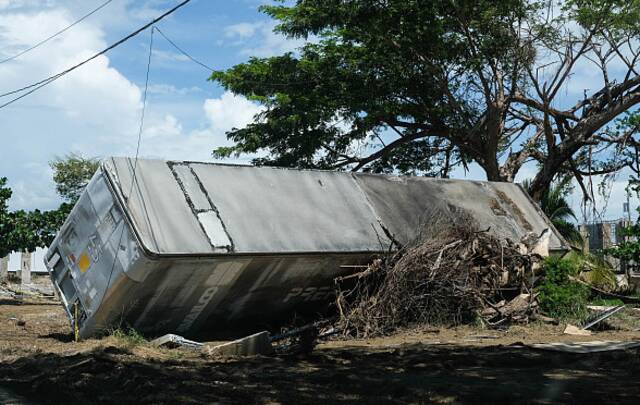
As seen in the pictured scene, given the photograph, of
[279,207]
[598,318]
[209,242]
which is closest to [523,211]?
[598,318]

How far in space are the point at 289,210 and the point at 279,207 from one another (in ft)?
0.56

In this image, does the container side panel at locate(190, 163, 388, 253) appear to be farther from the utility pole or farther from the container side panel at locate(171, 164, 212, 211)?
the utility pole

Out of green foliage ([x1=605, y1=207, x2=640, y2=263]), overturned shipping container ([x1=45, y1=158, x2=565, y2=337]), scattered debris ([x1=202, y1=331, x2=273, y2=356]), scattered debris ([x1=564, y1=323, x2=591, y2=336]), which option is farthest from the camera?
green foliage ([x1=605, y1=207, x2=640, y2=263])

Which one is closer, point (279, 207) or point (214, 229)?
point (214, 229)

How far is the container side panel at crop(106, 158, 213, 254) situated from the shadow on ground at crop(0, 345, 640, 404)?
159 centimetres

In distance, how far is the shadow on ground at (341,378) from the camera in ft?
21.3

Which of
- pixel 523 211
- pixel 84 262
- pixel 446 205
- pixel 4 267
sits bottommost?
pixel 84 262

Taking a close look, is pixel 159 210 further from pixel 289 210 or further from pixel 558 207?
pixel 558 207

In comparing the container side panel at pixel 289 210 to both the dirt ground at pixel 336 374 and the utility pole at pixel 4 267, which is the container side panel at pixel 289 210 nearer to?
the dirt ground at pixel 336 374

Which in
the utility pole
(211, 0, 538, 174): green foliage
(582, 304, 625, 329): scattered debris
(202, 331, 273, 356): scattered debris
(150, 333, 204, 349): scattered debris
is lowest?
(582, 304, 625, 329): scattered debris

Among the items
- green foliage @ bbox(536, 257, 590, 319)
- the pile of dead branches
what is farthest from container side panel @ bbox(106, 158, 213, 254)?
green foliage @ bbox(536, 257, 590, 319)

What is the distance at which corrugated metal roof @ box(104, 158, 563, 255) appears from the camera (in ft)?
35.1

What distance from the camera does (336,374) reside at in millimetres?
7750

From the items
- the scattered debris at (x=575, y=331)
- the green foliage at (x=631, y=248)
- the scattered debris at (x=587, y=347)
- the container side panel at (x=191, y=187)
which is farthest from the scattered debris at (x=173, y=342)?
the green foliage at (x=631, y=248)
